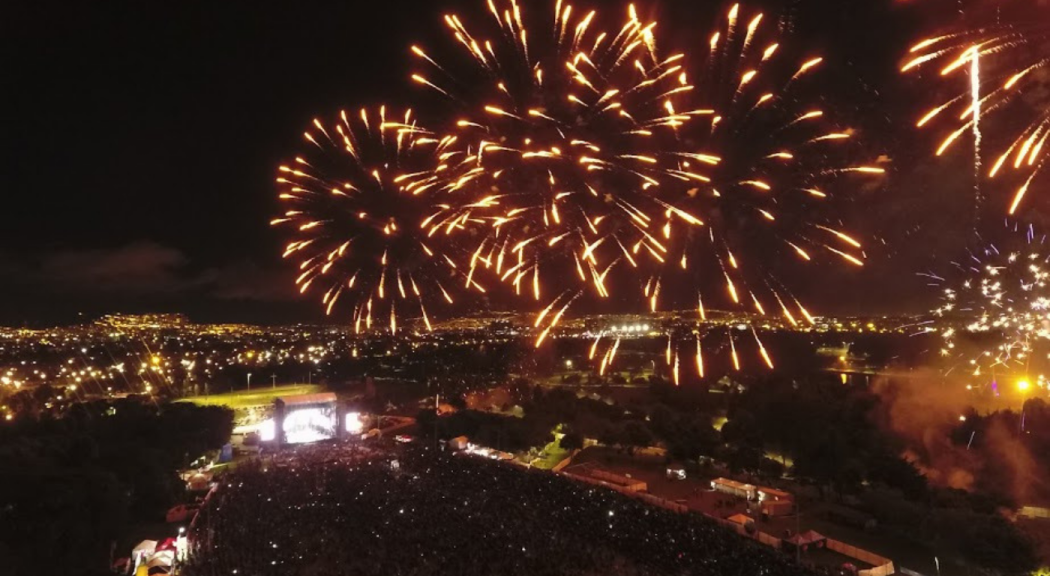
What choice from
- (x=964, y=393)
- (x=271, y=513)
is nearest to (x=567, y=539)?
(x=271, y=513)

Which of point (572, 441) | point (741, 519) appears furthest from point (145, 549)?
point (572, 441)

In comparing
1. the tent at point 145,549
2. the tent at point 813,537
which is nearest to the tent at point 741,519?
the tent at point 813,537

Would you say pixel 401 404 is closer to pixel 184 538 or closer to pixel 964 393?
pixel 184 538

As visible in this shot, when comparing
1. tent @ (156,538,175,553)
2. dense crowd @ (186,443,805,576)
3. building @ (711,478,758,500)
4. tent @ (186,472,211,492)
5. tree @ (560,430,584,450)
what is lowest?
building @ (711,478,758,500)

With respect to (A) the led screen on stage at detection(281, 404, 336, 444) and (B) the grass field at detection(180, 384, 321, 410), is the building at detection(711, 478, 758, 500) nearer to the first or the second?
(A) the led screen on stage at detection(281, 404, 336, 444)

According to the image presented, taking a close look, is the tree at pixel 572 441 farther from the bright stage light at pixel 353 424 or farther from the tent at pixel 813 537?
the tent at pixel 813 537

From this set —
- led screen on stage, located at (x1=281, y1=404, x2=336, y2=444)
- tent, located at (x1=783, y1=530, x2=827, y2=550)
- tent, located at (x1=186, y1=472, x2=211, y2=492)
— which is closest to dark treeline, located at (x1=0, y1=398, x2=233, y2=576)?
tent, located at (x1=186, y1=472, x2=211, y2=492)

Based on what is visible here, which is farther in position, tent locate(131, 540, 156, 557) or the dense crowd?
tent locate(131, 540, 156, 557)

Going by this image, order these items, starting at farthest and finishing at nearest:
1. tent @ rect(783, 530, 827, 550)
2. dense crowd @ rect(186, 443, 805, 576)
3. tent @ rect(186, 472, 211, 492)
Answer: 1. tent @ rect(186, 472, 211, 492)
2. tent @ rect(783, 530, 827, 550)
3. dense crowd @ rect(186, 443, 805, 576)
